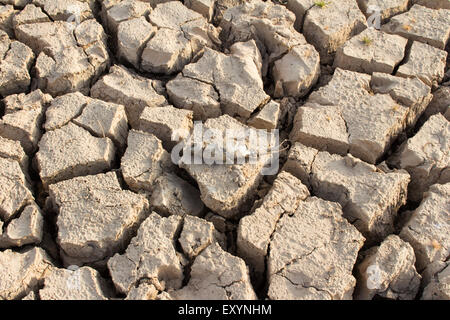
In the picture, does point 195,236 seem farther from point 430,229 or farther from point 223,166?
point 430,229

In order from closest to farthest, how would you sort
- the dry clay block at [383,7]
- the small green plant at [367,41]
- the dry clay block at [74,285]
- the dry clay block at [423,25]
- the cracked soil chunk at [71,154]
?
the dry clay block at [74,285] < the cracked soil chunk at [71,154] < the small green plant at [367,41] < the dry clay block at [423,25] < the dry clay block at [383,7]

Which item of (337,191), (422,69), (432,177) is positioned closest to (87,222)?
(337,191)

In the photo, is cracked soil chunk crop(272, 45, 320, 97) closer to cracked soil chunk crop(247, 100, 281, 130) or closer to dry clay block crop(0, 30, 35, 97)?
cracked soil chunk crop(247, 100, 281, 130)

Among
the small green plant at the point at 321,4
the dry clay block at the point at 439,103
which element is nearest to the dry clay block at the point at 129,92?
the small green plant at the point at 321,4

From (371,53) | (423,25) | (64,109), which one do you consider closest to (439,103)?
(371,53)

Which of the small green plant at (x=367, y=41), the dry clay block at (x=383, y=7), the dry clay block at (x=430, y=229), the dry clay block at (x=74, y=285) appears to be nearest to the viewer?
the dry clay block at (x=74, y=285)

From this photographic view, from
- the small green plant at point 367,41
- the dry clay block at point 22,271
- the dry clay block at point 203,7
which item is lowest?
the dry clay block at point 22,271

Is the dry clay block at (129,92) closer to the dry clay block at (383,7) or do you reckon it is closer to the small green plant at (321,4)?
the small green plant at (321,4)

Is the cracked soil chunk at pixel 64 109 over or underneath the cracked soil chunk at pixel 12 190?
over
